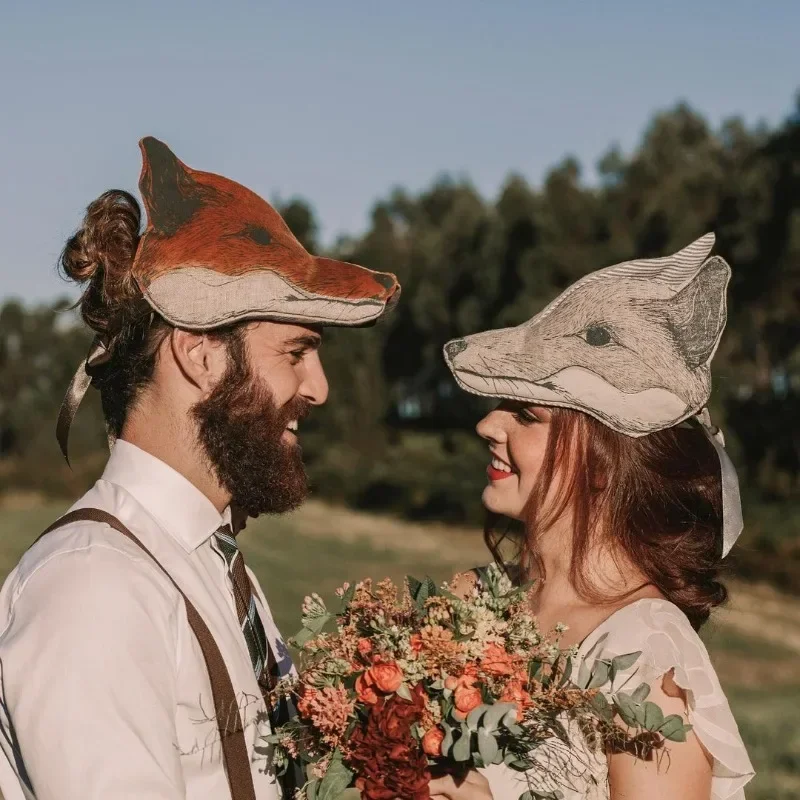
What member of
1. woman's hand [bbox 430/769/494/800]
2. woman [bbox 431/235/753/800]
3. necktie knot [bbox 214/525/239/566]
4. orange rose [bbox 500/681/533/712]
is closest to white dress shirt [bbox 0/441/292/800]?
necktie knot [bbox 214/525/239/566]

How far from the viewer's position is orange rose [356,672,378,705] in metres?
2.86

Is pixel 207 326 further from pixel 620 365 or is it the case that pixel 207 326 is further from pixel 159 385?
pixel 620 365

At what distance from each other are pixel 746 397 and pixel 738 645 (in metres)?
12.9

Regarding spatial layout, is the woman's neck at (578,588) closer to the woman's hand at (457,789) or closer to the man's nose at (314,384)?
the woman's hand at (457,789)

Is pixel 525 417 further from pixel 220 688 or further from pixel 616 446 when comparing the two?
pixel 220 688

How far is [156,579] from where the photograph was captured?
293 centimetres

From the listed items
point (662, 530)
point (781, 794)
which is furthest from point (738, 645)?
point (662, 530)

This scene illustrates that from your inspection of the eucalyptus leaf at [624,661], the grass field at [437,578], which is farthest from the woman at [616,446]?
the grass field at [437,578]

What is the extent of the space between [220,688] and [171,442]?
755 mm

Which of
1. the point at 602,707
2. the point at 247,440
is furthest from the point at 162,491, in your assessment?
the point at 602,707

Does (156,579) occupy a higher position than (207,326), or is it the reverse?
(207,326)

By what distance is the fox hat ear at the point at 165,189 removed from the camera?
3354mm

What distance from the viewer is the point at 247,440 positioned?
3.38m

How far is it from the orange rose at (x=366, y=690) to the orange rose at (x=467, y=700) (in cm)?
21
